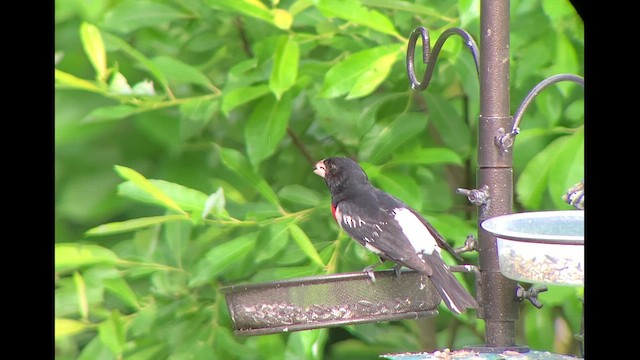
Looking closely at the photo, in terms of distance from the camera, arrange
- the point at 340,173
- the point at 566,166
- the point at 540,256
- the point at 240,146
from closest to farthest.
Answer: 1. the point at 540,256
2. the point at 340,173
3. the point at 566,166
4. the point at 240,146

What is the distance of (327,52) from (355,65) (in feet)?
1.58

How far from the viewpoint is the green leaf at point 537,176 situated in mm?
2664

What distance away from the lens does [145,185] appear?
2506mm

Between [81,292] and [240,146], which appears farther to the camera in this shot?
[240,146]

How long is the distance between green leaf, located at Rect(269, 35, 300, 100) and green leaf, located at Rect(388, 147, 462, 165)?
14.7 inches

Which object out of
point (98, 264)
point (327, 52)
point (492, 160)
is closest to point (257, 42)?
point (327, 52)

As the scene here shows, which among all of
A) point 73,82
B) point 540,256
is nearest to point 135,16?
point 73,82

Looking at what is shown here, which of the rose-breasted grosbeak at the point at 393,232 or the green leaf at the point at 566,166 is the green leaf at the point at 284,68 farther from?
the green leaf at the point at 566,166

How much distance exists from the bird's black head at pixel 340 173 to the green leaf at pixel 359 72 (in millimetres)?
166

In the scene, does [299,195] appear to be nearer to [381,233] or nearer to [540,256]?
[381,233]

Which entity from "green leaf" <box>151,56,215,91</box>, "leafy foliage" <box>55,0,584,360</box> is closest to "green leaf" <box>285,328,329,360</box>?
"leafy foliage" <box>55,0,584,360</box>

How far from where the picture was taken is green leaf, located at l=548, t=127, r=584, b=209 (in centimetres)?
259

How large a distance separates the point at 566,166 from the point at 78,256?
1199mm

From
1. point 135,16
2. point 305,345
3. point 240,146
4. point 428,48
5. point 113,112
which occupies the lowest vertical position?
point 305,345
